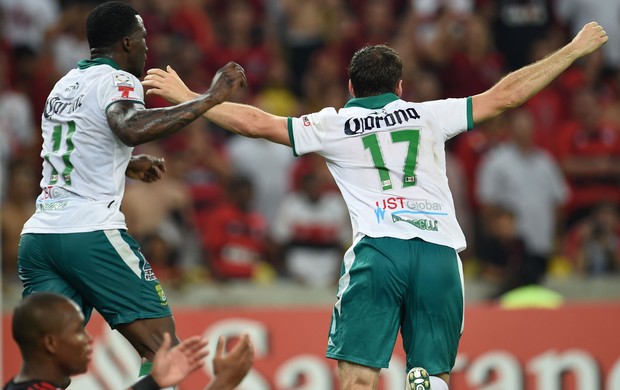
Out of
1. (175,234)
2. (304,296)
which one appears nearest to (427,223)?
(304,296)

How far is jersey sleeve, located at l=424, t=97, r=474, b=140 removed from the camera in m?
6.92

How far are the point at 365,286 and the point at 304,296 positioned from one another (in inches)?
194

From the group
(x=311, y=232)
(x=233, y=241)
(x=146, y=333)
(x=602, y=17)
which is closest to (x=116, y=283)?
(x=146, y=333)

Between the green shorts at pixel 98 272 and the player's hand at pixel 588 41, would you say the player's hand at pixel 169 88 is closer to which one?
the green shorts at pixel 98 272

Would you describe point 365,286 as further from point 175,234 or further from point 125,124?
point 175,234

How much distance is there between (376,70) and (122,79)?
146 centimetres

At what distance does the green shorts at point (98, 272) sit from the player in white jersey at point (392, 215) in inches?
41.4

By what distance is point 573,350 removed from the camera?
10.8m

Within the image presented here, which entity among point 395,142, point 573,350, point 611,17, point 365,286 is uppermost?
point 611,17

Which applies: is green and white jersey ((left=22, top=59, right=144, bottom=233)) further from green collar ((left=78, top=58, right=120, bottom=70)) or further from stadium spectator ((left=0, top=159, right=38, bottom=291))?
stadium spectator ((left=0, top=159, right=38, bottom=291))

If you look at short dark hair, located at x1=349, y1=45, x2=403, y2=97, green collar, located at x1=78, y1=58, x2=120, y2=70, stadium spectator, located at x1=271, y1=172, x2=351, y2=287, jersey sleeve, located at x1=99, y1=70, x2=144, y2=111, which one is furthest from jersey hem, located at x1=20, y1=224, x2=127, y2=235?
stadium spectator, located at x1=271, y1=172, x2=351, y2=287

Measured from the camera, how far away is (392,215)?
22.5 ft

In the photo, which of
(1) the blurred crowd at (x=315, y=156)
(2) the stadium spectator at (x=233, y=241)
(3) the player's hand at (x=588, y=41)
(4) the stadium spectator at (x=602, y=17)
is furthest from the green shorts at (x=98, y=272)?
(4) the stadium spectator at (x=602, y=17)

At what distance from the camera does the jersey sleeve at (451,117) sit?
6922 millimetres
